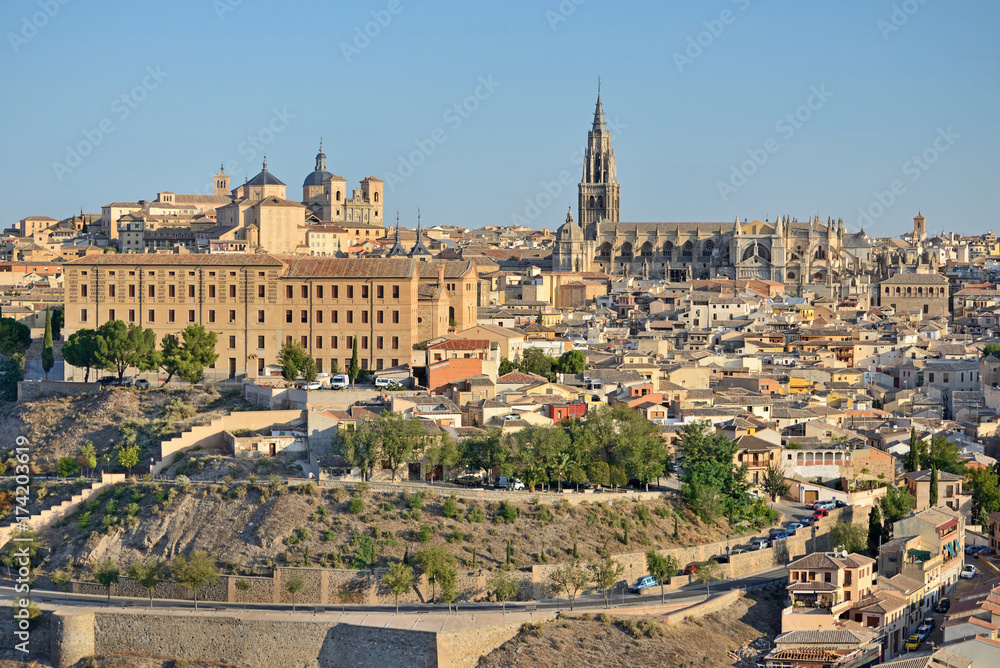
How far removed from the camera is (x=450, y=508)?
38.6 metres

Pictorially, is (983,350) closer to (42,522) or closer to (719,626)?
(719,626)

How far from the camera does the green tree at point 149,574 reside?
120ft

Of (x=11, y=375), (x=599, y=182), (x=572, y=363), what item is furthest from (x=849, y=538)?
(x=599, y=182)

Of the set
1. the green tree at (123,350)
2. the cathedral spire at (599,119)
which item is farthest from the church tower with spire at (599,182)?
the green tree at (123,350)

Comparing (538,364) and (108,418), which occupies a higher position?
(538,364)

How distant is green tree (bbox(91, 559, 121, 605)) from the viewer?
3666 cm

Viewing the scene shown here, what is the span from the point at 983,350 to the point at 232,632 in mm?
43886

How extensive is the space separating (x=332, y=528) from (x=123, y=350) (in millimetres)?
16146

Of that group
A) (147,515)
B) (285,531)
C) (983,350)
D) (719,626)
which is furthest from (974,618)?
(983,350)

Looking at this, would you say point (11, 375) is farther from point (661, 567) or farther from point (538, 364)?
point (661, 567)

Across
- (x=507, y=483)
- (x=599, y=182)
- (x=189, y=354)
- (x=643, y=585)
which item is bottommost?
(x=643, y=585)

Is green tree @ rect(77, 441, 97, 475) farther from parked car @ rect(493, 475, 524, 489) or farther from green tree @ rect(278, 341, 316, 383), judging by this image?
parked car @ rect(493, 475, 524, 489)

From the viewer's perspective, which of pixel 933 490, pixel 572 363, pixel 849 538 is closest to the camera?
pixel 849 538

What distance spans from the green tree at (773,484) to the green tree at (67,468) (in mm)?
19861
